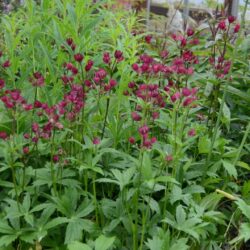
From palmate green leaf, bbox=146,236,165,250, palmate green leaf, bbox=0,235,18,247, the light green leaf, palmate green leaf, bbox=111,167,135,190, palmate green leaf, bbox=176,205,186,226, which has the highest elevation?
the light green leaf

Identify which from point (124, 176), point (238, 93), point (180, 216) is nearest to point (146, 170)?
point (124, 176)

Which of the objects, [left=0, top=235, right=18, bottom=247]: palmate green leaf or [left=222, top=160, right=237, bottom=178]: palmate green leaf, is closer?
[left=0, top=235, right=18, bottom=247]: palmate green leaf

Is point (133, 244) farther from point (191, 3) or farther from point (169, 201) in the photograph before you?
point (191, 3)

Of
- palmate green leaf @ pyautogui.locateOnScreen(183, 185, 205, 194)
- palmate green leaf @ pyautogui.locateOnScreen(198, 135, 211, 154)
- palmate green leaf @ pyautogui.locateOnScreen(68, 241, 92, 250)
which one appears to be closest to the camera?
palmate green leaf @ pyautogui.locateOnScreen(68, 241, 92, 250)

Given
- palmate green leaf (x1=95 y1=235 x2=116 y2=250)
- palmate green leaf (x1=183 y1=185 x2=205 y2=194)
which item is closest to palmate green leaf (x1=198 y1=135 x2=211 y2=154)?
palmate green leaf (x1=183 y1=185 x2=205 y2=194)

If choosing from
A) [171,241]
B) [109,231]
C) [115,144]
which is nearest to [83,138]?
[115,144]

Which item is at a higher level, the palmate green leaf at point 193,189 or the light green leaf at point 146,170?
the light green leaf at point 146,170

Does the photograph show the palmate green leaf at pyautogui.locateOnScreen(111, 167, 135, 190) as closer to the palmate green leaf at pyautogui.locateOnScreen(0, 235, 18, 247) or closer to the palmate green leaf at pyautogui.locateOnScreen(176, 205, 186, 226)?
the palmate green leaf at pyautogui.locateOnScreen(176, 205, 186, 226)

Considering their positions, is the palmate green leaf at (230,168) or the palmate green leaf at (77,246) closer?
the palmate green leaf at (77,246)

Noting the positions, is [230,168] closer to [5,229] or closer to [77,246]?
[77,246]

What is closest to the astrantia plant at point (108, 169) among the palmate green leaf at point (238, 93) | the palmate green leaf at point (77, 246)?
the palmate green leaf at point (77, 246)

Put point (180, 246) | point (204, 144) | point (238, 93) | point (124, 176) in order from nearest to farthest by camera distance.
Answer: point (180, 246)
point (124, 176)
point (204, 144)
point (238, 93)

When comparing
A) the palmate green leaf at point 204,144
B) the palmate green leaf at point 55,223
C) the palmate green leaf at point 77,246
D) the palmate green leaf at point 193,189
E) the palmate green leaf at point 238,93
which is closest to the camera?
the palmate green leaf at point 77,246

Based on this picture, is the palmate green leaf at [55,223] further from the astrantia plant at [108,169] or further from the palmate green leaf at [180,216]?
the palmate green leaf at [180,216]
